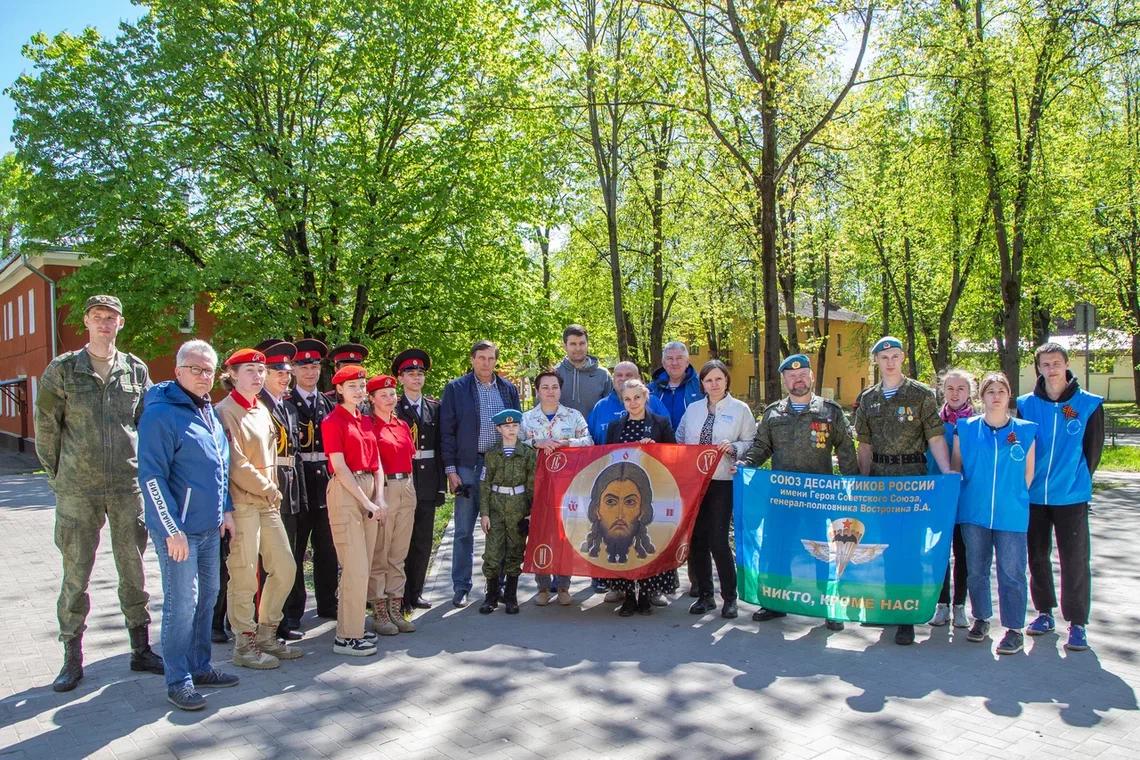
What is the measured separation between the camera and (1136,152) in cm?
2708

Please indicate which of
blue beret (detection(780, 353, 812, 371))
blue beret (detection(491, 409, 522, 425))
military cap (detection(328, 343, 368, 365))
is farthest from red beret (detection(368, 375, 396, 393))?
blue beret (detection(780, 353, 812, 371))

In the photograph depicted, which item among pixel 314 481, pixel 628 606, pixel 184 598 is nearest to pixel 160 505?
pixel 184 598

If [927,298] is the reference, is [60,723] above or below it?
below

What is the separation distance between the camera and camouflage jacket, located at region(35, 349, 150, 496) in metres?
5.38

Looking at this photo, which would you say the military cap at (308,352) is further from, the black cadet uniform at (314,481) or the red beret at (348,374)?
the red beret at (348,374)

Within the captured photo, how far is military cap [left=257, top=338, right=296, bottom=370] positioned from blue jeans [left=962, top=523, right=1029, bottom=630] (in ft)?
17.2

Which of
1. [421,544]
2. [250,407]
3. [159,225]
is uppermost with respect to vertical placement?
[159,225]

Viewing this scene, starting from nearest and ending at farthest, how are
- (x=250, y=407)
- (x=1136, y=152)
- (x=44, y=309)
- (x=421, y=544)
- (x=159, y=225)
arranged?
(x=250, y=407) → (x=421, y=544) → (x=159, y=225) → (x=1136, y=152) → (x=44, y=309)

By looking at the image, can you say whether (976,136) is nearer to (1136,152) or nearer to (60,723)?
(1136,152)

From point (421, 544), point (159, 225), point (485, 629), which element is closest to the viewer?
point (485, 629)

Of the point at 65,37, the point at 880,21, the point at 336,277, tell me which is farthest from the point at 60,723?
the point at 65,37

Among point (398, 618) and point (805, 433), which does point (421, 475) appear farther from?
point (805, 433)

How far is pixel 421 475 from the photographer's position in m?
7.35

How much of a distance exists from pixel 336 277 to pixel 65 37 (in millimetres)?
9051
